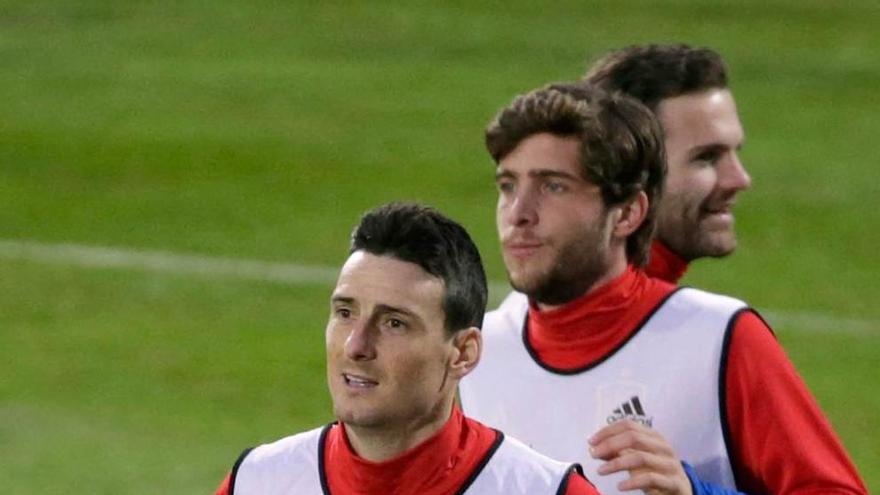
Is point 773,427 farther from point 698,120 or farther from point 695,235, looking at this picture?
point 698,120

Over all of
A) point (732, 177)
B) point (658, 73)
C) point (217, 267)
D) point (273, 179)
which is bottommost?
point (732, 177)

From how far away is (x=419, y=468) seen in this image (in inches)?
180

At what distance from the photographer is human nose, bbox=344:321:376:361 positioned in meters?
4.43

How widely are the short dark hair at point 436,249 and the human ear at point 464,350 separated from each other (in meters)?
0.02

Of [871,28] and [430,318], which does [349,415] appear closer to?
[430,318]

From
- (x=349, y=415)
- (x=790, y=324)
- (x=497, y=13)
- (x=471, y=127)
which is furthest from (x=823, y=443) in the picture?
(x=497, y=13)

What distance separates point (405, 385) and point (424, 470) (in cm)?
20

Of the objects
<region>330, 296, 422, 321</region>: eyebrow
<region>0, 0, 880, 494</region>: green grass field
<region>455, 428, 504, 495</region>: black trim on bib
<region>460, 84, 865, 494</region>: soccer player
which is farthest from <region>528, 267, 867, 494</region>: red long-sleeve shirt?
<region>0, 0, 880, 494</region>: green grass field

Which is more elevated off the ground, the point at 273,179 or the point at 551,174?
the point at 273,179

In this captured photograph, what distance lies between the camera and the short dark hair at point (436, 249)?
4566mm

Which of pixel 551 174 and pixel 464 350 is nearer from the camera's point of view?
pixel 464 350

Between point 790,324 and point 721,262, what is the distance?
1.08 metres

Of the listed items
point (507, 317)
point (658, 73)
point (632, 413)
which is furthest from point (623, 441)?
point (658, 73)

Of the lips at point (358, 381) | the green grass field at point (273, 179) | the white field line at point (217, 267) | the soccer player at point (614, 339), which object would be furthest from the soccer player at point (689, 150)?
the white field line at point (217, 267)
